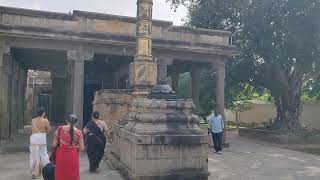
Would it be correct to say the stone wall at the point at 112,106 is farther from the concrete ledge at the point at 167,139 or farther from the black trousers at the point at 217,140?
the concrete ledge at the point at 167,139

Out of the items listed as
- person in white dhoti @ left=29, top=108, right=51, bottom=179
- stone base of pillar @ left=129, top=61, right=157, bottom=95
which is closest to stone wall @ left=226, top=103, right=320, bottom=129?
stone base of pillar @ left=129, top=61, right=157, bottom=95

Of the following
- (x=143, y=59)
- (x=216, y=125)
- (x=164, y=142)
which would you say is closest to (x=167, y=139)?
(x=164, y=142)

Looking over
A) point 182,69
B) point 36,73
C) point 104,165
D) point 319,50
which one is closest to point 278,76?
point 319,50

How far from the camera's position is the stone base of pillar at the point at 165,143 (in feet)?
23.3

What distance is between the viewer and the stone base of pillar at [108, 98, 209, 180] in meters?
7.11

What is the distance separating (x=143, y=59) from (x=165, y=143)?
3.13 meters

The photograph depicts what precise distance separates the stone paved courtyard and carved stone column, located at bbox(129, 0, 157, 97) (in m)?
2.22

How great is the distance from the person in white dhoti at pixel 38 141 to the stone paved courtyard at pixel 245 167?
1.35 feet

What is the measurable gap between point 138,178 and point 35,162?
2433mm

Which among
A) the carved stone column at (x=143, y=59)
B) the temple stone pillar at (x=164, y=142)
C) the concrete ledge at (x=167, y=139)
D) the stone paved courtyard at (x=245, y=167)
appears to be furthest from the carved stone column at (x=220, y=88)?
the concrete ledge at (x=167, y=139)

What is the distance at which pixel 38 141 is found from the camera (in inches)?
310

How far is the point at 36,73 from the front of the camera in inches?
1249

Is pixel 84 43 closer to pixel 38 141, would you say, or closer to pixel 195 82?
pixel 38 141

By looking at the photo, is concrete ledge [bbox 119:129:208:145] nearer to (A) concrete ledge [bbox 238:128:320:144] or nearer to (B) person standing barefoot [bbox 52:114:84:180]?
(B) person standing barefoot [bbox 52:114:84:180]
